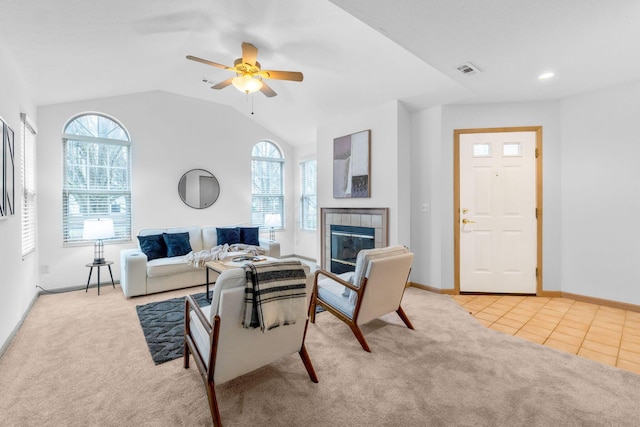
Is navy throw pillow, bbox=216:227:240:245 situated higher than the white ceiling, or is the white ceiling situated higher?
the white ceiling

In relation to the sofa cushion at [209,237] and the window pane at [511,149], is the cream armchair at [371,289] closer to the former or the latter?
the window pane at [511,149]

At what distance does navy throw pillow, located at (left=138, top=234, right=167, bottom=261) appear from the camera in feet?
13.6

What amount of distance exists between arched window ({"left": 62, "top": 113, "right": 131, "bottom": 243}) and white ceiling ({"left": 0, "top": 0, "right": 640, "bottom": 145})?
504mm

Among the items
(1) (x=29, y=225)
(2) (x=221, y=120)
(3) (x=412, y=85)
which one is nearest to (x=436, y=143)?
(3) (x=412, y=85)

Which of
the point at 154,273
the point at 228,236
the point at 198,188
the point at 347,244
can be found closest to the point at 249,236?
the point at 228,236

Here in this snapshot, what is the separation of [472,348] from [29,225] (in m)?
5.05

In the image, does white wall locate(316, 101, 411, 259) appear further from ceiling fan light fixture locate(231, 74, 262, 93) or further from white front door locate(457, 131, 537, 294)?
ceiling fan light fixture locate(231, 74, 262, 93)

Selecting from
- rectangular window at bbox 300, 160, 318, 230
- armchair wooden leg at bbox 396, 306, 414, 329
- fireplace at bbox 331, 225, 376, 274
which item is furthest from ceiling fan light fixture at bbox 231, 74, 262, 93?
rectangular window at bbox 300, 160, 318, 230

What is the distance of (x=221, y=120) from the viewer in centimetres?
551

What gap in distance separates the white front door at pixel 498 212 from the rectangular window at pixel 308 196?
3037mm

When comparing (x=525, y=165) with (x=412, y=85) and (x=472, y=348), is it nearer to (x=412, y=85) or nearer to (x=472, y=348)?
(x=412, y=85)

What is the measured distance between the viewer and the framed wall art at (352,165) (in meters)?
4.36

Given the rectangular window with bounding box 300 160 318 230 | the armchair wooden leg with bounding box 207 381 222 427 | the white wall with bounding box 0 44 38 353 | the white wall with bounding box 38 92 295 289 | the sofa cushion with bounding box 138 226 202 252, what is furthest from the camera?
the rectangular window with bounding box 300 160 318 230

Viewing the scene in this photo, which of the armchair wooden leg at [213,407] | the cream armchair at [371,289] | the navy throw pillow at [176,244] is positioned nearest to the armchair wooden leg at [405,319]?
the cream armchair at [371,289]
